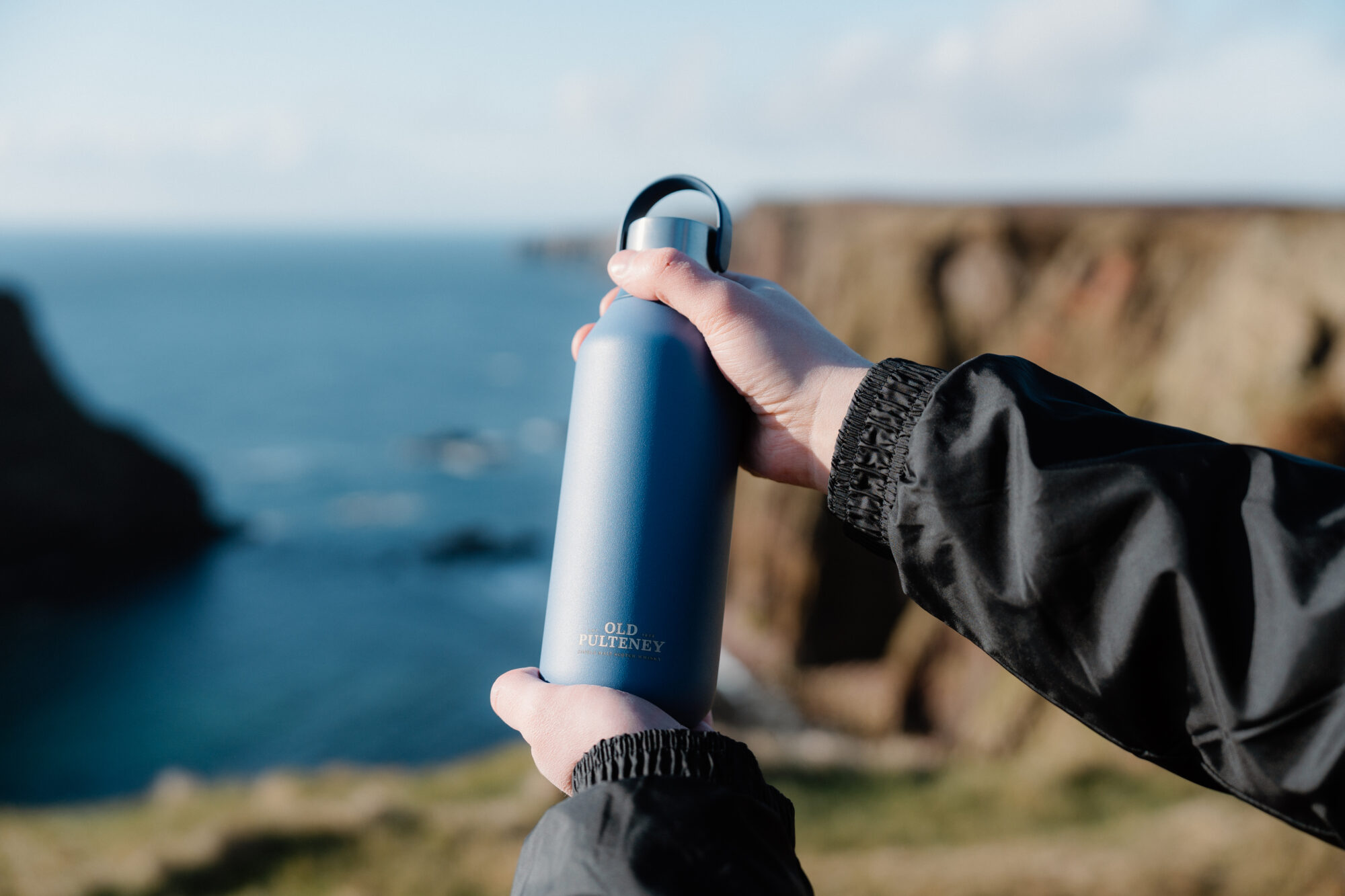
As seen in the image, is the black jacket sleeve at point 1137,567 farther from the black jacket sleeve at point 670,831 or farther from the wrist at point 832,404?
the black jacket sleeve at point 670,831

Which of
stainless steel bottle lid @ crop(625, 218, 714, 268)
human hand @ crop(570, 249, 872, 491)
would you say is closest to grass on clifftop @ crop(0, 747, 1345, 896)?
human hand @ crop(570, 249, 872, 491)

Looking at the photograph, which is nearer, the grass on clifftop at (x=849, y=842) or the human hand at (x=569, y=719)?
the human hand at (x=569, y=719)

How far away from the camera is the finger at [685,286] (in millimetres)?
2660

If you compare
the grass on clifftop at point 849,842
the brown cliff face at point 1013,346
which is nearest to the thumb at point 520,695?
the grass on clifftop at point 849,842

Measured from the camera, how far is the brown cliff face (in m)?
12.6

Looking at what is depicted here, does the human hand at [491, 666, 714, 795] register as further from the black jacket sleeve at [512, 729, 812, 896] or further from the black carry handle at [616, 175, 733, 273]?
the black carry handle at [616, 175, 733, 273]

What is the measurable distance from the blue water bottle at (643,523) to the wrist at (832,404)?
1.14ft

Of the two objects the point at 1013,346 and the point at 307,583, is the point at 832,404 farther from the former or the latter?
the point at 307,583

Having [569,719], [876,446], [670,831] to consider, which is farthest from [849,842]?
[670,831]

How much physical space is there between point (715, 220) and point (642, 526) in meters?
1.15

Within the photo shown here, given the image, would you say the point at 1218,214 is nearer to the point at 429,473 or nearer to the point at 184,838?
the point at 184,838

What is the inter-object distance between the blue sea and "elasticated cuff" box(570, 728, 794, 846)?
2489cm

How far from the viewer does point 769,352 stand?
273 cm

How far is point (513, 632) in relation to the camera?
31.4m
